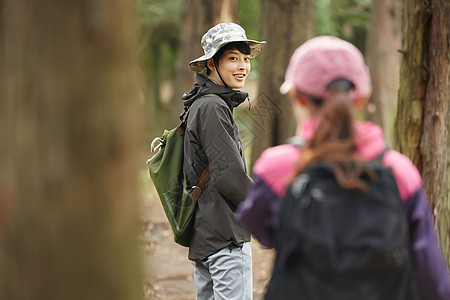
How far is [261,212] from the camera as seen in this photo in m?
2.49

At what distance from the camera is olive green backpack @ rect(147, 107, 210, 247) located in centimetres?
411

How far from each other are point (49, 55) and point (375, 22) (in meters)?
18.4

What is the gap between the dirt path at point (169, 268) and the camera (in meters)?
7.27

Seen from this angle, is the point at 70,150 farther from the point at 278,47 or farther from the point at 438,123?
the point at 278,47

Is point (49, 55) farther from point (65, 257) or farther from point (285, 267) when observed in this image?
point (285, 267)

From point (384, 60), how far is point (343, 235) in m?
17.7

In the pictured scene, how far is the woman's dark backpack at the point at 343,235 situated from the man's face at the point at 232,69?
206 cm

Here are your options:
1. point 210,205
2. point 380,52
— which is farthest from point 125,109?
point 380,52

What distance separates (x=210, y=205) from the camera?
13.3 ft

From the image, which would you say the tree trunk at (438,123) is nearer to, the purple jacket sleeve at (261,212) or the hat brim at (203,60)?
the hat brim at (203,60)

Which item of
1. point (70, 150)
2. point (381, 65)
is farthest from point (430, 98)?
point (381, 65)

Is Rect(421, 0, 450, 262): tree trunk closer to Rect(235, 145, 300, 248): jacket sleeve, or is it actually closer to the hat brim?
the hat brim

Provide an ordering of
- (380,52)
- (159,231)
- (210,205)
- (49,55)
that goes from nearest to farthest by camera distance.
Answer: (49,55) < (210,205) < (159,231) < (380,52)

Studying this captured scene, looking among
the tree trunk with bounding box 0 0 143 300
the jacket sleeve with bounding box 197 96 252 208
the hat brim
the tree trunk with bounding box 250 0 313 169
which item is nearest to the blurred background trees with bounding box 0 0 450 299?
the tree trunk with bounding box 0 0 143 300
